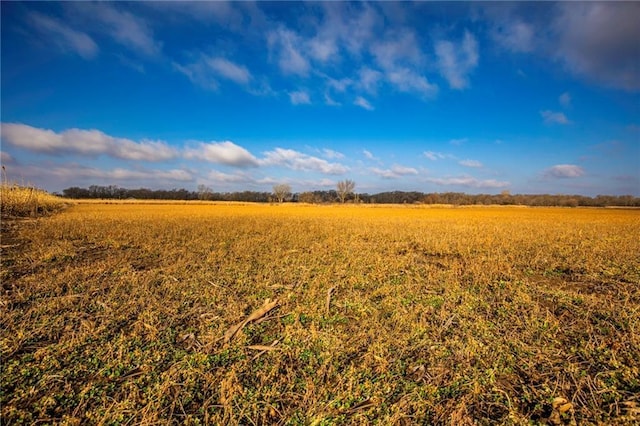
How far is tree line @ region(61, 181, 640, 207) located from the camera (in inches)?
3150

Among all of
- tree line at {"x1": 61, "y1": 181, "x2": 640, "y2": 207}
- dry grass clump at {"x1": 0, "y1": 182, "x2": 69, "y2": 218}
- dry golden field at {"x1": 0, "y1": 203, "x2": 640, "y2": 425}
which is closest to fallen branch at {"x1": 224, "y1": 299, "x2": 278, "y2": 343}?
dry golden field at {"x1": 0, "y1": 203, "x2": 640, "y2": 425}

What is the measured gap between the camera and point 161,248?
959 centimetres

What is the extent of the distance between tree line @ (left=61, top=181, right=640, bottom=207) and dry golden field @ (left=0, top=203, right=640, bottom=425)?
9577cm

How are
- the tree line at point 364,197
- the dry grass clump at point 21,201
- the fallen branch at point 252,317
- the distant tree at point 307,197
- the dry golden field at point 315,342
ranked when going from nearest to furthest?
the dry golden field at point 315,342 < the fallen branch at point 252,317 < the dry grass clump at point 21,201 < the tree line at point 364,197 < the distant tree at point 307,197

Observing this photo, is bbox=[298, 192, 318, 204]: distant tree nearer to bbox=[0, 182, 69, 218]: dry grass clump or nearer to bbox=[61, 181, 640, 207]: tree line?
bbox=[61, 181, 640, 207]: tree line

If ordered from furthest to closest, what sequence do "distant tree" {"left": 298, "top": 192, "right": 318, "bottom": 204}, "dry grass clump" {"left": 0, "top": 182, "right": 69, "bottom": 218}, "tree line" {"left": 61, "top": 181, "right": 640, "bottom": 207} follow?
1. "distant tree" {"left": 298, "top": 192, "right": 318, "bottom": 204}
2. "tree line" {"left": 61, "top": 181, "right": 640, "bottom": 207}
3. "dry grass clump" {"left": 0, "top": 182, "right": 69, "bottom": 218}

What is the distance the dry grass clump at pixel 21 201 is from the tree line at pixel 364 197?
9291 centimetres

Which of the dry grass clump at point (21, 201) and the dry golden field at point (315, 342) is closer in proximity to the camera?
the dry golden field at point (315, 342)

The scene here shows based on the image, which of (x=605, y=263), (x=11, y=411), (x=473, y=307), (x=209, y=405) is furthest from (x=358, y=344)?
(x=605, y=263)

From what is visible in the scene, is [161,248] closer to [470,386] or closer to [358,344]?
[358,344]

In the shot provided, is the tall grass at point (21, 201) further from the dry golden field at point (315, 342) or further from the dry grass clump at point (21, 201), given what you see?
the dry golden field at point (315, 342)

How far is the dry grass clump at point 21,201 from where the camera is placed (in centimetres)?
1571

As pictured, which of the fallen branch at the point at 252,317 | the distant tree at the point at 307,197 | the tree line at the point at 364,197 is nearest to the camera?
the fallen branch at the point at 252,317

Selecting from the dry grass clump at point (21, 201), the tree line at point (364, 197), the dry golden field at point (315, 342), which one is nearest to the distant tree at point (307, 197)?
the tree line at point (364, 197)
